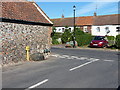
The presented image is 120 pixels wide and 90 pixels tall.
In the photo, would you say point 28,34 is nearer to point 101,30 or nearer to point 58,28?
point 101,30

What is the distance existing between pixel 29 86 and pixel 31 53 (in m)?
6.78

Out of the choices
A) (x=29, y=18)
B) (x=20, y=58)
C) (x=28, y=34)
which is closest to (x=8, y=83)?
(x=20, y=58)

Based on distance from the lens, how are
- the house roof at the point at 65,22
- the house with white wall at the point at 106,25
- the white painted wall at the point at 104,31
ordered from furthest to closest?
the house roof at the point at 65,22, the white painted wall at the point at 104,31, the house with white wall at the point at 106,25

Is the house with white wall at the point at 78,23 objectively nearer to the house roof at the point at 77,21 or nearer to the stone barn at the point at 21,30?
the house roof at the point at 77,21

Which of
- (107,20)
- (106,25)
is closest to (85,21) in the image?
(107,20)

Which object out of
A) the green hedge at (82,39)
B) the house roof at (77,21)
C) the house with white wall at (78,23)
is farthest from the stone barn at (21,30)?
the house roof at (77,21)

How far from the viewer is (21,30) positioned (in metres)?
12.0

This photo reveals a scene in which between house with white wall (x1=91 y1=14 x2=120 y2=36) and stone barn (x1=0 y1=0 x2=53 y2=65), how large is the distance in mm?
26073

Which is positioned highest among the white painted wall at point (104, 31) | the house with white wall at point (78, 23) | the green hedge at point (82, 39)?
the house with white wall at point (78, 23)

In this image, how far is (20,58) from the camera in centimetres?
1198

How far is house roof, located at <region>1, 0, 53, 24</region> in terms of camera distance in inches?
457

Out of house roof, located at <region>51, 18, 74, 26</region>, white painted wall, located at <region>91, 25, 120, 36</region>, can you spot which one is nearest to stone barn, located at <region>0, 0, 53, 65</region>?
white painted wall, located at <region>91, 25, 120, 36</region>

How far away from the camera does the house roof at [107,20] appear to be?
3770 centimetres

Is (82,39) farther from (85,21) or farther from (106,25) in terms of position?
(85,21)
